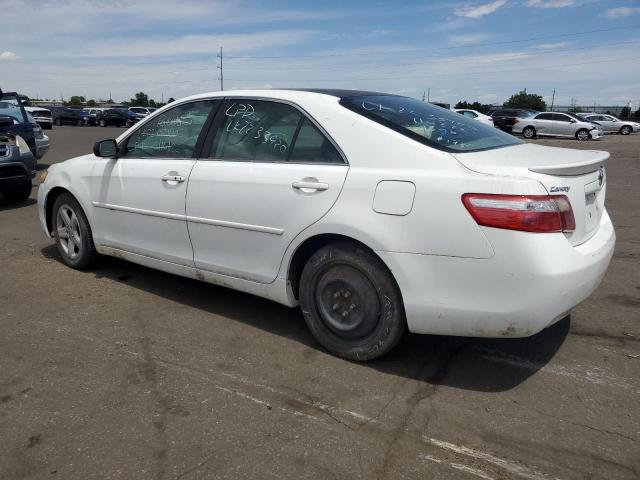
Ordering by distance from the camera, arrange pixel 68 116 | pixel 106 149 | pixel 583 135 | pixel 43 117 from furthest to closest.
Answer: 1. pixel 68 116
2. pixel 43 117
3. pixel 583 135
4. pixel 106 149

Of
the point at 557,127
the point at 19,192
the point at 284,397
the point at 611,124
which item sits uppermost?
the point at 611,124

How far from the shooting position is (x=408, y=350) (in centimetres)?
362

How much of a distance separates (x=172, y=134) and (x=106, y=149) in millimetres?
642

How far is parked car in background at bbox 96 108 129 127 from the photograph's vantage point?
138ft

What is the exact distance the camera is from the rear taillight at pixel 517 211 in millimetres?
2791

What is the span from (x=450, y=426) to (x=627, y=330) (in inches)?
74.6

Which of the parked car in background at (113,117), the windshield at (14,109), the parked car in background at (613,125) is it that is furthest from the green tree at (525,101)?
the windshield at (14,109)

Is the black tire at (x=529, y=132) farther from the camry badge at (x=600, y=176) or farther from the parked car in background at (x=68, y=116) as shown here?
the parked car in background at (x=68, y=116)

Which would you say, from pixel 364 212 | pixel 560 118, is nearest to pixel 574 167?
pixel 364 212

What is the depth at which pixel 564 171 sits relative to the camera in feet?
9.80

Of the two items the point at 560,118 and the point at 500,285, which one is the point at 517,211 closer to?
the point at 500,285

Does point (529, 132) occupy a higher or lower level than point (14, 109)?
lower

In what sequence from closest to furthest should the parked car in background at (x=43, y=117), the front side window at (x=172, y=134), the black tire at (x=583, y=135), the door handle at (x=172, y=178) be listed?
1. the door handle at (x=172, y=178)
2. the front side window at (x=172, y=134)
3. the black tire at (x=583, y=135)
4. the parked car in background at (x=43, y=117)

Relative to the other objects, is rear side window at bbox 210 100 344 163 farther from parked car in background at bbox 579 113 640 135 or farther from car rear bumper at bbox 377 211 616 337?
parked car in background at bbox 579 113 640 135
